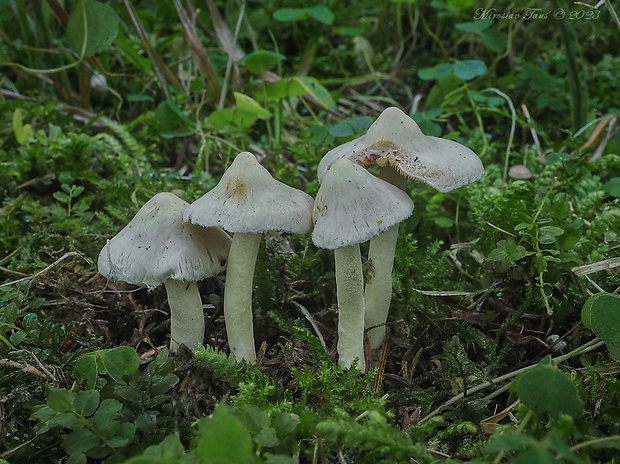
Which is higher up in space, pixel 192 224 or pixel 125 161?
pixel 192 224

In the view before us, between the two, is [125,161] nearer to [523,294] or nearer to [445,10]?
[523,294]

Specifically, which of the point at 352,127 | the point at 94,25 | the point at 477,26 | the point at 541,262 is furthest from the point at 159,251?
the point at 477,26

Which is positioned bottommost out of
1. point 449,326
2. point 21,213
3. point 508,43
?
point 449,326

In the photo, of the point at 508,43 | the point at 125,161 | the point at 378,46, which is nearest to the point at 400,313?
the point at 125,161

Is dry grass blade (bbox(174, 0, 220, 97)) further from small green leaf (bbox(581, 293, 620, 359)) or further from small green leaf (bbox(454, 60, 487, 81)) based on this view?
small green leaf (bbox(581, 293, 620, 359))

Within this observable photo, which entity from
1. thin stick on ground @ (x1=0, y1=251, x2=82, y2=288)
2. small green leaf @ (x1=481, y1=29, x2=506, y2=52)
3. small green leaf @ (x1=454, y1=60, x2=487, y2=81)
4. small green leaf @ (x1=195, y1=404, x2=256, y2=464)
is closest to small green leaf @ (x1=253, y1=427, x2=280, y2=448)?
small green leaf @ (x1=195, y1=404, x2=256, y2=464)

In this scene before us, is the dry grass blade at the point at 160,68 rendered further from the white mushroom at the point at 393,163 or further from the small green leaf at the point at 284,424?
the small green leaf at the point at 284,424

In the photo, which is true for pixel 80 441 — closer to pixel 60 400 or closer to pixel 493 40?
pixel 60 400
